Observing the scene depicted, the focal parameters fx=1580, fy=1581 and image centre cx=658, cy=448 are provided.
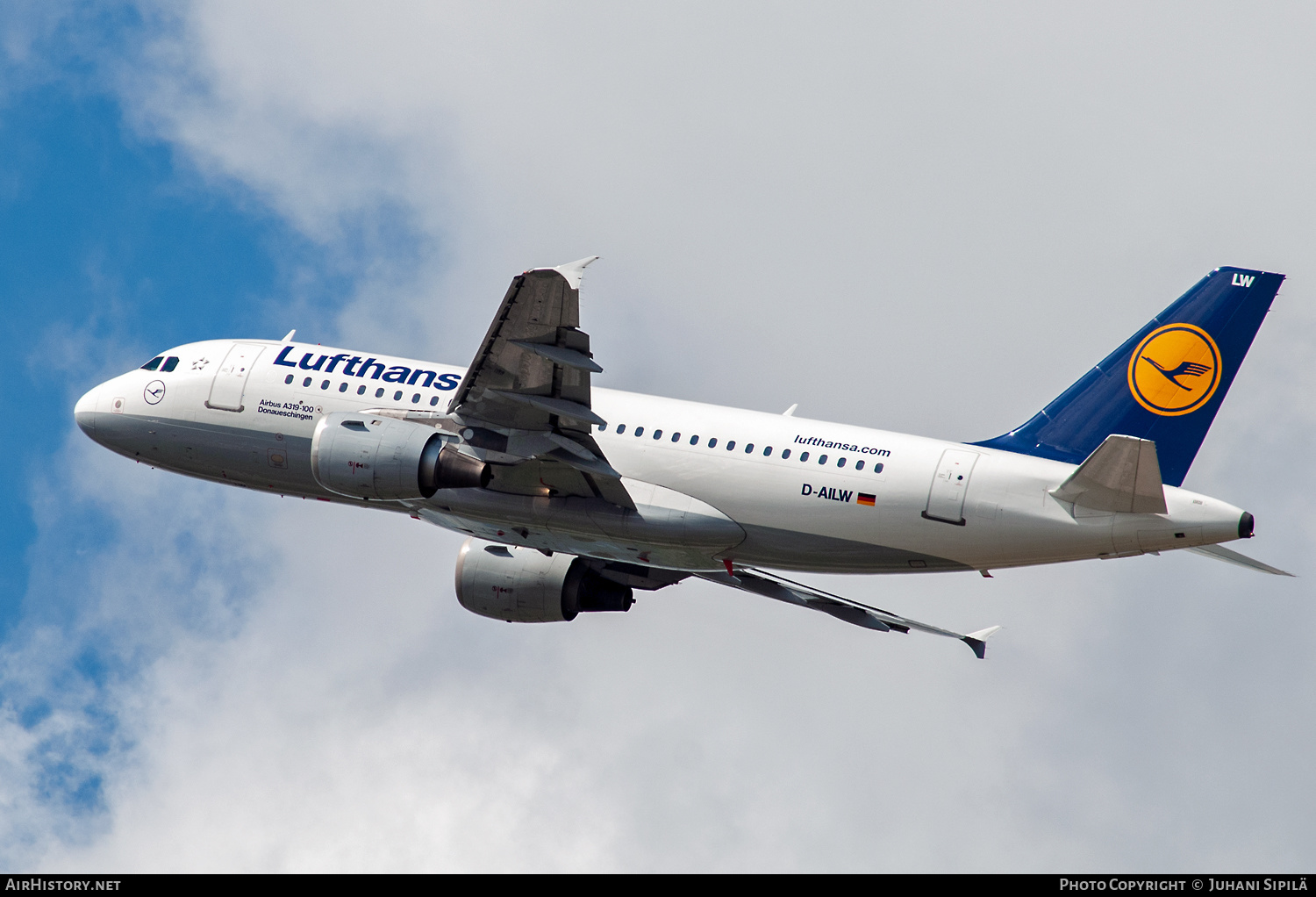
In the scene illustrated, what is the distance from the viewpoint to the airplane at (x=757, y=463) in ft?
107

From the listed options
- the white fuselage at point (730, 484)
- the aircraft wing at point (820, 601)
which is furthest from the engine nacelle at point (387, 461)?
the aircraft wing at point (820, 601)

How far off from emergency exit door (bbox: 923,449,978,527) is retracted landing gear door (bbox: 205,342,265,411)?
55.7 feet

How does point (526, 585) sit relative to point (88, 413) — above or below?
below

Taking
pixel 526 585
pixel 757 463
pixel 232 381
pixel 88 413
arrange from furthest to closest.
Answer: pixel 88 413 → pixel 526 585 → pixel 232 381 → pixel 757 463

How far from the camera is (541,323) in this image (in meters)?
31.5

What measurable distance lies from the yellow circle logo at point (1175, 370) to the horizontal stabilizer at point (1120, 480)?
1963 millimetres

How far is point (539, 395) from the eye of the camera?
33375 millimetres

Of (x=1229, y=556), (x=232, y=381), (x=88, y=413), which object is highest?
(x=88, y=413)

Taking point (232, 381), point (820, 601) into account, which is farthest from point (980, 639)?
point (232, 381)

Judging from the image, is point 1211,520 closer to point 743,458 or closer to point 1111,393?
point 1111,393

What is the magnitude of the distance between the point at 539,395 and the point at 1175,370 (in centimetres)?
1384

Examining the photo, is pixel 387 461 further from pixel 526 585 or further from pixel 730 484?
pixel 526 585

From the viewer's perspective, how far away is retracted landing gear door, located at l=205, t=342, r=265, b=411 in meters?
38.9

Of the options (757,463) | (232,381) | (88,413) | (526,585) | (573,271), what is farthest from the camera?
(88,413)
